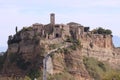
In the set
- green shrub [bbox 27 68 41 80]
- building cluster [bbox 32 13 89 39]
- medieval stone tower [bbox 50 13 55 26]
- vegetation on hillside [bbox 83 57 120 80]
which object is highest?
medieval stone tower [bbox 50 13 55 26]

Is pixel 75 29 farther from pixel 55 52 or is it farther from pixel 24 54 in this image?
pixel 24 54

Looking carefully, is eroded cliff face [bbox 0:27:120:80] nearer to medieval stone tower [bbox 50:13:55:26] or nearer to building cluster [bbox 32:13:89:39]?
building cluster [bbox 32:13:89:39]

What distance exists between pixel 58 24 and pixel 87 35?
28.0ft

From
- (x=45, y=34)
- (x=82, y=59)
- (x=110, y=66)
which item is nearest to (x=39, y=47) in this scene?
(x=45, y=34)

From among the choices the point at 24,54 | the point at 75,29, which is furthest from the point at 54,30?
the point at 24,54

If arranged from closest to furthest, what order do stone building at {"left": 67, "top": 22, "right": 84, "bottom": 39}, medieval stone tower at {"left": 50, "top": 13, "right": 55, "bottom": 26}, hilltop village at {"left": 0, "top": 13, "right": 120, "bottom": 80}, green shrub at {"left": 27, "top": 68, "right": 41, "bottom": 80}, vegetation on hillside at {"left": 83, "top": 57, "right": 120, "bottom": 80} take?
green shrub at {"left": 27, "top": 68, "right": 41, "bottom": 80}
hilltop village at {"left": 0, "top": 13, "right": 120, "bottom": 80}
medieval stone tower at {"left": 50, "top": 13, "right": 55, "bottom": 26}
stone building at {"left": 67, "top": 22, "right": 84, "bottom": 39}
vegetation on hillside at {"left": 83, "top": 57, "right": 120, "bottom": 80}

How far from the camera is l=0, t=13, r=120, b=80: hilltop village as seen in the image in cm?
9912

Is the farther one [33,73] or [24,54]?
[24,54]

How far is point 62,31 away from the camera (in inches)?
3989

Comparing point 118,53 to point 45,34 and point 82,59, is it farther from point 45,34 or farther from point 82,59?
point 45,34

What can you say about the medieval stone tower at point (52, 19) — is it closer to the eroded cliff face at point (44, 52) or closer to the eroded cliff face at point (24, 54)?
the eroded cliff face at point (44, 52)

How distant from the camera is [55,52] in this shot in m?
98.1

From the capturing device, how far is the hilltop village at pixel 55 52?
99125mm

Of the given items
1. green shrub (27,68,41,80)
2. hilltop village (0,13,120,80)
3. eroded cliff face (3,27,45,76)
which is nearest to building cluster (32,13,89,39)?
hilltop village (0,13,120,80)
